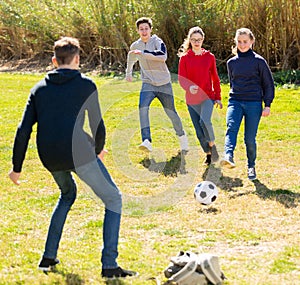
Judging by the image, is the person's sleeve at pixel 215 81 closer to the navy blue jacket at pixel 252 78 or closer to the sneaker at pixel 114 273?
the navy blue jacket at pixel 252 78

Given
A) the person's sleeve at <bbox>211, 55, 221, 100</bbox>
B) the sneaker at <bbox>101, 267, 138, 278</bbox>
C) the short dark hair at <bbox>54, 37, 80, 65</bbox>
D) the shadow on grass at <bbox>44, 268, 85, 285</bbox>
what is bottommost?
the shadow on grass at <bbox>44, 268, 85, 285</bbox>

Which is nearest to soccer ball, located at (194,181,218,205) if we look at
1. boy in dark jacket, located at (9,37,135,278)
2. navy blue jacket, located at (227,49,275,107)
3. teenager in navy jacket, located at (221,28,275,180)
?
teenager in navy jacket, located at (221,28,275,180)

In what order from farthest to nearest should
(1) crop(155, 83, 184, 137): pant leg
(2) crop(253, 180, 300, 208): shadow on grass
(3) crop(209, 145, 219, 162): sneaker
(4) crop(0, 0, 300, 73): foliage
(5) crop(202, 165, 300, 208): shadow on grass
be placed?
(4) crop(0, 0, 300, 73): foliage < (1) crop(155, 83, 184, 137): pant leg < (3) crop(209, 145, 219, 162): sneaker < (5) crop(202, 165, 300, 208): shadow on grass < (2) crop(253, 180, 300, 208): shadow on grass

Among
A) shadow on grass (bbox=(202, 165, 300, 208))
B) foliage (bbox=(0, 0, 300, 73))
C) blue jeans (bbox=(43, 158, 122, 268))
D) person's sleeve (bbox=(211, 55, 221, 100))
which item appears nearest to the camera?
blue jeans (bbox=(43, 158, 122, 268))

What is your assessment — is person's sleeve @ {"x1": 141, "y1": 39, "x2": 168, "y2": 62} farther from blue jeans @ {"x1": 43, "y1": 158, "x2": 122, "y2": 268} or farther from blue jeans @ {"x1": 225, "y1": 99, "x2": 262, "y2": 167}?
blue jeans @ {"x1": 43, "y1": 158, "x2": 122, "y2": 268}

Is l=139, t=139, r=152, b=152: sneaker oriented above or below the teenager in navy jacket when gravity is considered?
below

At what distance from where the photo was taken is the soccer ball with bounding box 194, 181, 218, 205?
20.6 feet

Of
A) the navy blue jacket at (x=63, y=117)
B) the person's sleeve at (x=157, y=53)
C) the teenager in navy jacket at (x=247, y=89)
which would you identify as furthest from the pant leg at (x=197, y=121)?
the navy blue jacket at (x=63, y=117)

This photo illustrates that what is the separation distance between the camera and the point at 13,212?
6238 millimetres

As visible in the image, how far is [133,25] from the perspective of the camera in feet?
55.5

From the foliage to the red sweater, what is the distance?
704 cm

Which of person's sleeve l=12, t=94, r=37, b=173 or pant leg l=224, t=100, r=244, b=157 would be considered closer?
person's sleeve l=12, t=94, r=37, b=173

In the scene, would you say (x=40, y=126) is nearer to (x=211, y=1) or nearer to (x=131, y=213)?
(x=131, y=213)

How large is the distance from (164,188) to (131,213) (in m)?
1.02
